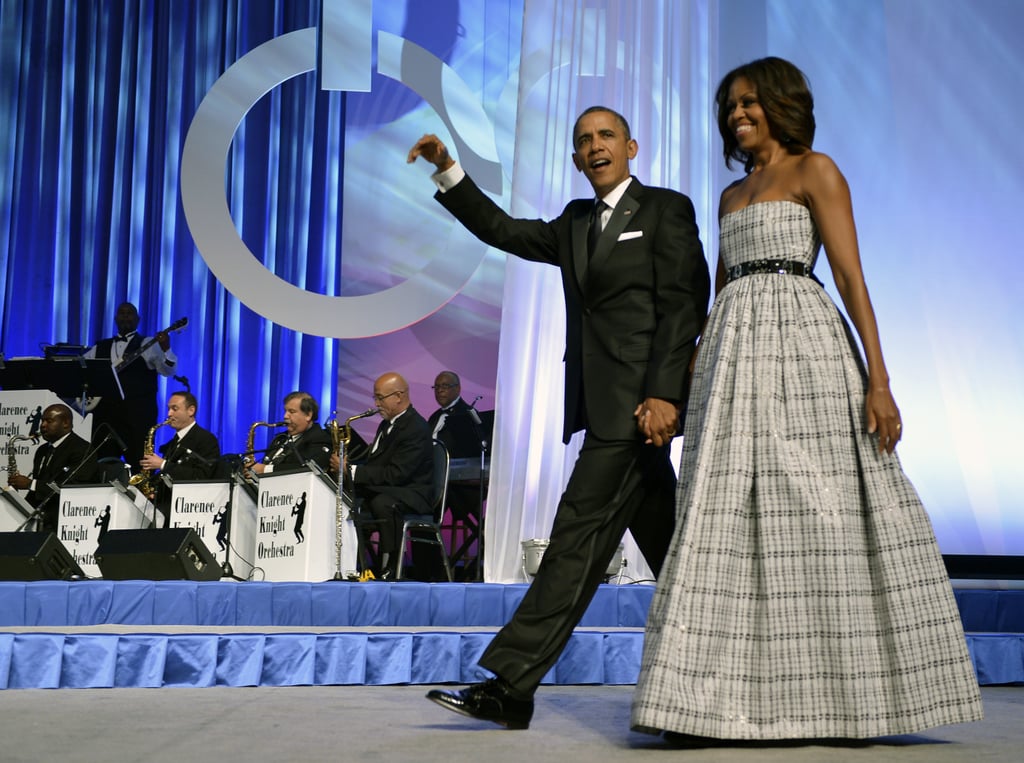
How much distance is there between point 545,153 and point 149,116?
19.2 feet

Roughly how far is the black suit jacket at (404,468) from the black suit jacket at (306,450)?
0.83 ft

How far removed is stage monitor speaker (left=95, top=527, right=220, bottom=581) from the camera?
207 inches

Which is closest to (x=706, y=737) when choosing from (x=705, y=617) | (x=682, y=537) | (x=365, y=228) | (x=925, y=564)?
(x=705, y=617)

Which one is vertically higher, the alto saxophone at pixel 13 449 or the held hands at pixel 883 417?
the held hands at pixel 883 417

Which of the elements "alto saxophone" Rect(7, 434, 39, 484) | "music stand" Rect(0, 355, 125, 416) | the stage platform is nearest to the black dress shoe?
the stage platform

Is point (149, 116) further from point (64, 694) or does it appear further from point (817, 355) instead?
point (817, 355)

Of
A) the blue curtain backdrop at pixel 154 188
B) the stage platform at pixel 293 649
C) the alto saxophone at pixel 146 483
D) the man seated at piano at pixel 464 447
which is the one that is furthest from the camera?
the blue curtain backdrop at pixel 154 188

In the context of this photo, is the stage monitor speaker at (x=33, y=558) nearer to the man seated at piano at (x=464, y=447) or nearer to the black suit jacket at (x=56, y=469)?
the black suit jacket at (x=56, y=469)

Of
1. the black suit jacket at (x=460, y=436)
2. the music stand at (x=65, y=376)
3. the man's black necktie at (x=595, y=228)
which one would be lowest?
the black suit jacket at (x=460, y=436)

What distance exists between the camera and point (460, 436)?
750cm

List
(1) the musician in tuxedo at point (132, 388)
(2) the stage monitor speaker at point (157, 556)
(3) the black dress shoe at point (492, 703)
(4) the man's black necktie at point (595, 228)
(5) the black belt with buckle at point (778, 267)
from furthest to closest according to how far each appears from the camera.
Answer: (1) the musician in tuxedo at point (132, 388), (2) the stage monitor speaker at point (157, 556), (4) the man's black necktie at point (595, 228), (5) the black belt with buckle at point (778, 267), (3) the black dress shoe at point (492, 703)

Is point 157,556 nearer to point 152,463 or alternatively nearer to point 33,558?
point 33,558

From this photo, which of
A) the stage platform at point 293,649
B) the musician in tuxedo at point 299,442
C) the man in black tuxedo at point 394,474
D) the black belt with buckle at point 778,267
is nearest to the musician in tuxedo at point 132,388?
the musician in tuxedo at point 299,442

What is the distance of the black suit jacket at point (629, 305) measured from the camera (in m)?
2.41
